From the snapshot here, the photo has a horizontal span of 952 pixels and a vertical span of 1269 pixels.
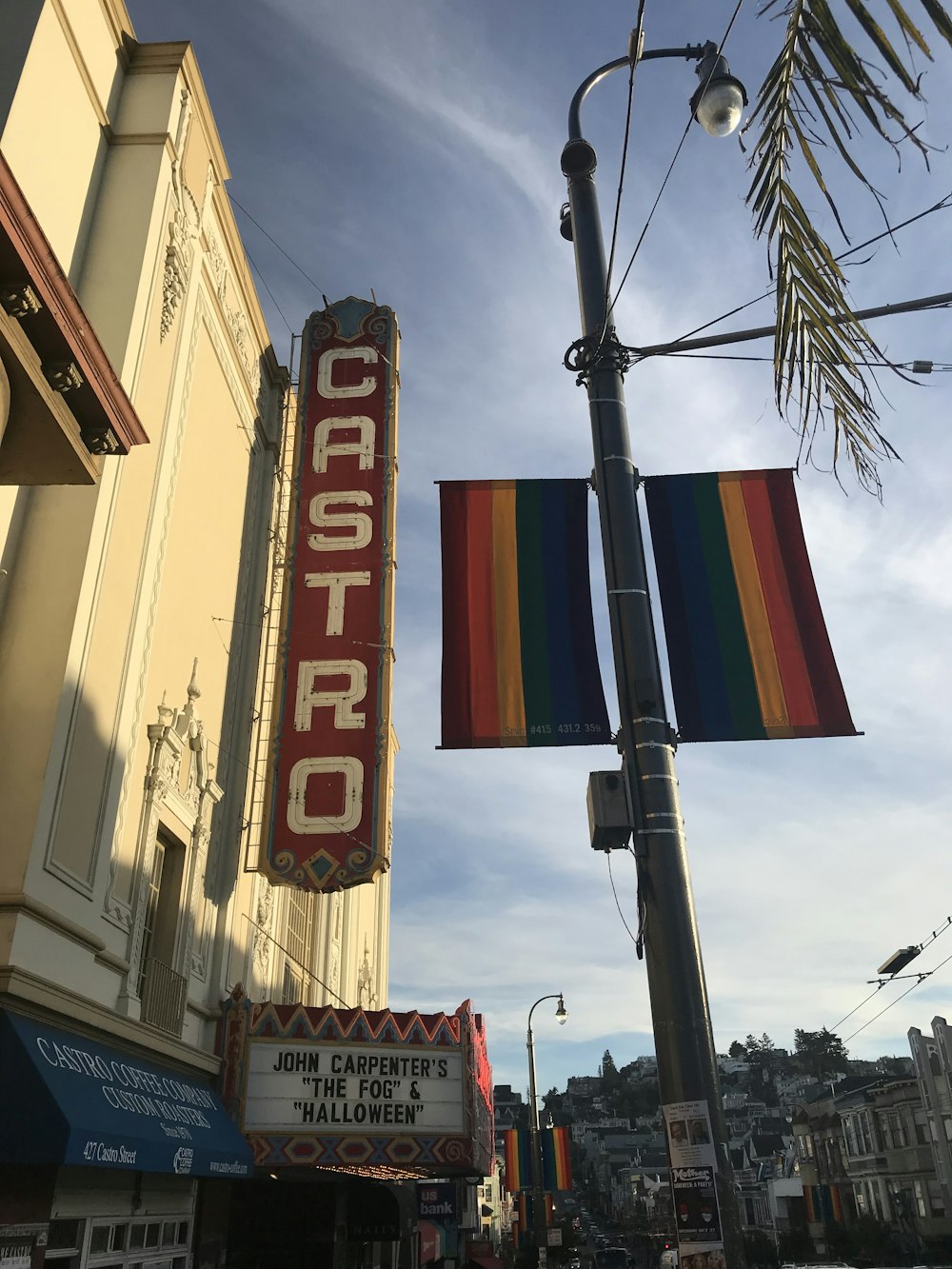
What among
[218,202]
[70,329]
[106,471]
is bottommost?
[70,329]

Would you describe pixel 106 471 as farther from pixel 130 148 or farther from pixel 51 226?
pixel 130 148

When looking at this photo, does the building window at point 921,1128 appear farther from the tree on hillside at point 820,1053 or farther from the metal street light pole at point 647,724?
the tree on hillside at point 820,1053

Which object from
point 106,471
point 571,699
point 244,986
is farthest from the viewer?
point 244,986

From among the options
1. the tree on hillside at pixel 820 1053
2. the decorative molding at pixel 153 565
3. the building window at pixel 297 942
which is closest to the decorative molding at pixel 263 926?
the building window at pixel 297 942

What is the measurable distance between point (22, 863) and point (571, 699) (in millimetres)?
5207

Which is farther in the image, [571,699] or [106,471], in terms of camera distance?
[106,471]

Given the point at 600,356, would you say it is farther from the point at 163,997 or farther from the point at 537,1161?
the point at 537,1161

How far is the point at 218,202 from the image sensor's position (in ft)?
56.6

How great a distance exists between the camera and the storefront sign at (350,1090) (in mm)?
13789

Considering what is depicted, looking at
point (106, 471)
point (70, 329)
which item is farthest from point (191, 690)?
point (70, 329)

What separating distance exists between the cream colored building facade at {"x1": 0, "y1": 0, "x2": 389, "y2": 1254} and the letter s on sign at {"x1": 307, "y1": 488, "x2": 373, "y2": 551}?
4.55 feet

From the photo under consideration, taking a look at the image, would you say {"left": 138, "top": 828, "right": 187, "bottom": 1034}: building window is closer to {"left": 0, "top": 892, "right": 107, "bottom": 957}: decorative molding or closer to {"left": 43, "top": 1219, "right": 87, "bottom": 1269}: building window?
{"left": 0, "top": 892, "right": 107, "bottom": 957}: decorative molding

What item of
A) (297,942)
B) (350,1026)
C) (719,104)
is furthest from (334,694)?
(719,104)

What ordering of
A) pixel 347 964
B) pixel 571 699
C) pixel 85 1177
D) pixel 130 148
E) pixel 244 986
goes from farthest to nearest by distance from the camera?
1. pixel 347 964
2. pixel 244 986
3. pixel 130 148
4. pixel 85 1177
5. pixel 571 699
